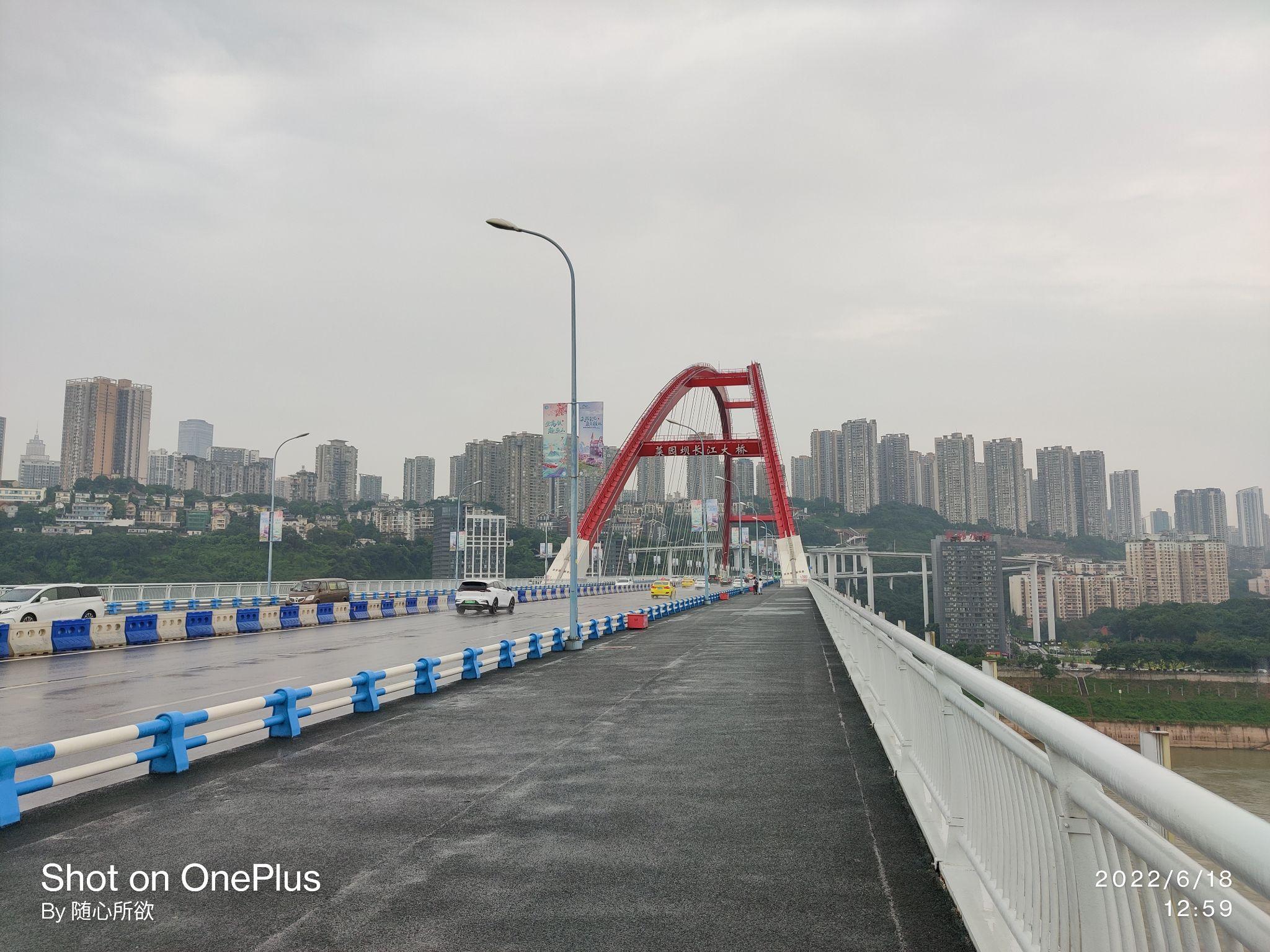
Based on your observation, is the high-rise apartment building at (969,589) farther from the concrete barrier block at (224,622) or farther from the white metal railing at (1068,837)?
the white metal railing at (1068,837)

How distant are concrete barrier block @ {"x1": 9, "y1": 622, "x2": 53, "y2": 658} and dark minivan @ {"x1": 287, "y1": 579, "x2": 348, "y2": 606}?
57.1 feet

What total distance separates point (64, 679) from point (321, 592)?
25.0 meters

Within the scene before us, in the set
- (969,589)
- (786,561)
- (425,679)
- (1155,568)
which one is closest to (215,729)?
(425,679)

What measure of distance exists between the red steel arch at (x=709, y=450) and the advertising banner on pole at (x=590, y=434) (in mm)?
65061

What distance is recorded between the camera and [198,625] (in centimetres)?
2895

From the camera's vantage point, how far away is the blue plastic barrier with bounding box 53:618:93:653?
A: 23.6m

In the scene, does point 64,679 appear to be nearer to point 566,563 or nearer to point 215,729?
Result: point 215,729

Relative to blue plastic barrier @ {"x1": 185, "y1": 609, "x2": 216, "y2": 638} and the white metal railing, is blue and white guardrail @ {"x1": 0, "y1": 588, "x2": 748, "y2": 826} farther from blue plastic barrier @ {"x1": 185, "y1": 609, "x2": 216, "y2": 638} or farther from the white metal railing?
blue plastic barrier @ {"x1": 185, "y1": 609, "x2": 216, "y2": 638}

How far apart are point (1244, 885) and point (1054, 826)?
4.73ft

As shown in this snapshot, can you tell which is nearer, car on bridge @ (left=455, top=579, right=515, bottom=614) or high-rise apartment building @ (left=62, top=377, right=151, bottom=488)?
car on bridge @ (left=455, top=579, right=515, bottom=614)

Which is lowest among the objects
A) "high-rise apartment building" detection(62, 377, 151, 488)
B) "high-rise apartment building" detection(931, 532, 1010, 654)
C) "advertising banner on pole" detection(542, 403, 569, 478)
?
"high-rise apartment building" detection(931, 532, 1010, 654)

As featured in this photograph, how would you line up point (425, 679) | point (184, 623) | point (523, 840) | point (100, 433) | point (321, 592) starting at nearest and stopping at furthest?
point (523, 840) → point (425, 679) → point (184, 623) → point (321, 592) → point (100, 433)

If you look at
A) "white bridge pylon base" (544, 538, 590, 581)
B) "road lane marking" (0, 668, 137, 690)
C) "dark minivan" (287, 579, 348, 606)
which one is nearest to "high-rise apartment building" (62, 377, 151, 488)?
"white bridge pylon base" (544, 538, 590, 581)

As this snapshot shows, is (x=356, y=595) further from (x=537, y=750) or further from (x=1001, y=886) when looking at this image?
(x=1001, y=886)
